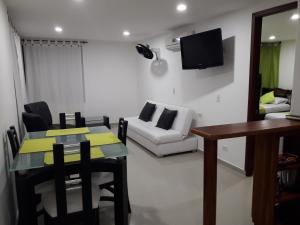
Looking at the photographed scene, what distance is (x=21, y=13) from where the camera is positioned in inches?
130

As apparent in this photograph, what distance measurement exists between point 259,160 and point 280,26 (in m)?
3.93

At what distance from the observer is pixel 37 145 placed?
2230mm

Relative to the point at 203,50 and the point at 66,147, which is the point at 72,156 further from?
the point at 203,50

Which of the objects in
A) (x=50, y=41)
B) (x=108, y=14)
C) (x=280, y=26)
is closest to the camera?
(x=108, y=14)

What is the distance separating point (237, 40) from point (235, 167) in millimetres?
1897

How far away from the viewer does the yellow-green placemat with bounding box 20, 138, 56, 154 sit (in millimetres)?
2074

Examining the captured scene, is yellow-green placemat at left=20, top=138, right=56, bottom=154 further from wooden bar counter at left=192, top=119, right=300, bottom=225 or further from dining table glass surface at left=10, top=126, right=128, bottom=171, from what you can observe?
wooden bar counter at left=192, top=119, right=300, bottom=225

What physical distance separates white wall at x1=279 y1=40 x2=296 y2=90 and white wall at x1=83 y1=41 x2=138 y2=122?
14.0 feet

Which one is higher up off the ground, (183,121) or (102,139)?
(102,139)

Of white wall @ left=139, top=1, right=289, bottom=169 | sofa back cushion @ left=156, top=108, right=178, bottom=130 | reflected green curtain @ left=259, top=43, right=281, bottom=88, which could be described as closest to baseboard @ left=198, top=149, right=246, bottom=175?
white wall @ left=139, top=1, right=289, bottom=169

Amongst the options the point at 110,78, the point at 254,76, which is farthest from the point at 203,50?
the point at 110,78

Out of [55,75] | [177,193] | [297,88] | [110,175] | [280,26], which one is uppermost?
[280,26]

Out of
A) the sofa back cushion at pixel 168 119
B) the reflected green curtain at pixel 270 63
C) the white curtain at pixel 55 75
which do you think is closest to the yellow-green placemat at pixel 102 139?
the sofa back cushion at pixel 168 119

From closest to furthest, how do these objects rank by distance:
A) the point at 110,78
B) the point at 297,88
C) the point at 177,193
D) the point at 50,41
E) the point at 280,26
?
the point at 297,88 < the point at 177,193 < the point at 280,26 < the point at 50,41 < the point at 110,78
